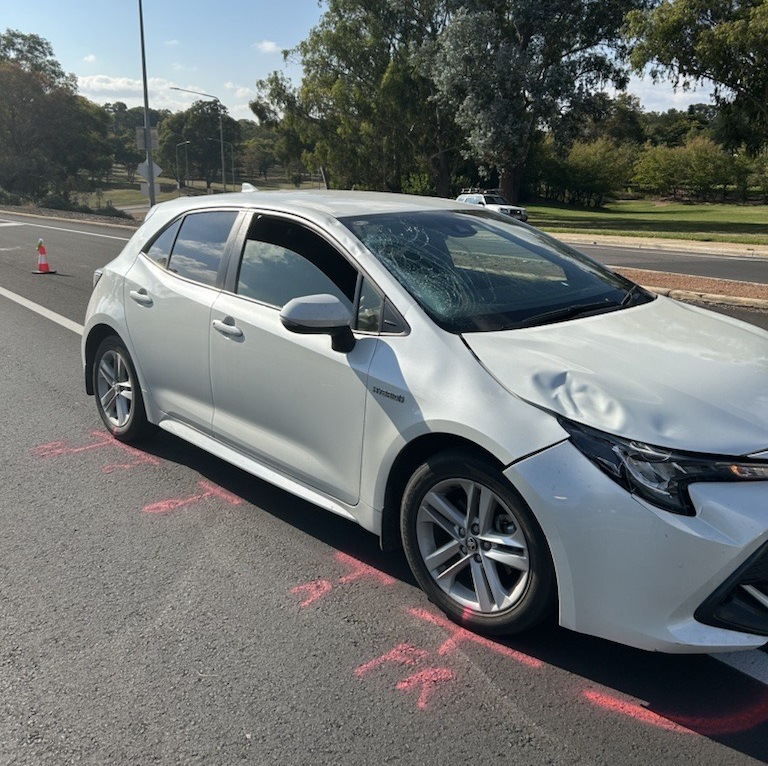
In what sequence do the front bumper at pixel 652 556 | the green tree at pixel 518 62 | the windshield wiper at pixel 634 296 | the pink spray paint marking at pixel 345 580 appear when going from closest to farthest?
the front bumper at pixel 652 556, the pink spray paint marking at pixel 345 580, the windshield wiper at pixel 634 296, the green tree at pixel 518 62

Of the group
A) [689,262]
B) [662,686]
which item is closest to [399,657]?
[662,686]

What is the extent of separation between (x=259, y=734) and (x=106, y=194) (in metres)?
98.2

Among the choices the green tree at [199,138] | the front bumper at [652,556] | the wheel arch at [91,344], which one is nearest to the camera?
the front bumper at [652,556]

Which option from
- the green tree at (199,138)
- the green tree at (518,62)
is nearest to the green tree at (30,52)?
the green tree at (199,138)

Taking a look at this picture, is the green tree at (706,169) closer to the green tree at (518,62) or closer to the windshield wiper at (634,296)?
the green tree at (518,62)

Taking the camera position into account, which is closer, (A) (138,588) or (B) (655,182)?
(A) (138,588)

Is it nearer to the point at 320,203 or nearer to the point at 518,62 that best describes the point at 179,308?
Result: the point at 320,203

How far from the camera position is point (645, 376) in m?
2.81

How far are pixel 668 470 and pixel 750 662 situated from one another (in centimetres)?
96

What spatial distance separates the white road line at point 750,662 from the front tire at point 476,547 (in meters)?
0.71

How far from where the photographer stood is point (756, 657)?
289 centimetres

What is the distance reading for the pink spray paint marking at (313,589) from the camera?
10.8 ft

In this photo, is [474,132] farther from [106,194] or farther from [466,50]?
[106,194]

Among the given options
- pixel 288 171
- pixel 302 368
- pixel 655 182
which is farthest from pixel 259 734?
pixel 655 182
